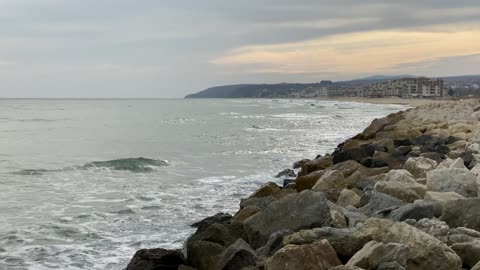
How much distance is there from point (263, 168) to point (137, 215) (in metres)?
6.46

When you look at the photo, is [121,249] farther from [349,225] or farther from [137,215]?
[349,225]

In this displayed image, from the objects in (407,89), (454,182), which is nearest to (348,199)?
(454,182)

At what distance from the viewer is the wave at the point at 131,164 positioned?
617 inches

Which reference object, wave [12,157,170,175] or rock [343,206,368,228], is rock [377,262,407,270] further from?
wave [12,157,170,175]

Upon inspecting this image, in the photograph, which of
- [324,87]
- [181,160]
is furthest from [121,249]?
[324,87]

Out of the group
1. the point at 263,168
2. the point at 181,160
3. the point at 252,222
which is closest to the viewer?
the point at 252,222

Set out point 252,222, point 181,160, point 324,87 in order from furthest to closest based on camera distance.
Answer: point 324,87
point 181,160
point 252,222

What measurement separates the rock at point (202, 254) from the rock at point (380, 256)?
145 cm

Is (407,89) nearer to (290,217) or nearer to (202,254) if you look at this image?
(290,217)

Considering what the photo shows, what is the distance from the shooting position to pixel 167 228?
7996 mm

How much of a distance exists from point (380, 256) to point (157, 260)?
2.08m

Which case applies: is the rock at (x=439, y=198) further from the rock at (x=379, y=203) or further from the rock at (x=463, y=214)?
the rock at (x=379, y=203)

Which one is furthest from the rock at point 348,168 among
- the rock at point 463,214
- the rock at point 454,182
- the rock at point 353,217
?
the rock at point 463,214

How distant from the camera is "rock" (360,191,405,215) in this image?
18.5 ft
